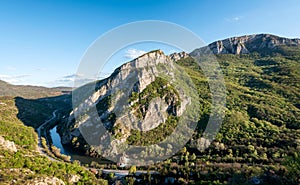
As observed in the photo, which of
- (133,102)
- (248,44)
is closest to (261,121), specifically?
(133,102)

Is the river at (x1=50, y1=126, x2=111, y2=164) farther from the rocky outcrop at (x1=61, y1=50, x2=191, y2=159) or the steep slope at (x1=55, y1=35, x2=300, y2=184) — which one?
the rocky outcrop at (x1=61, y1=50, x2=191, y2=159)

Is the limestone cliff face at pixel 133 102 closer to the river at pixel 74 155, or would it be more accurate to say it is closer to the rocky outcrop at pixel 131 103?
the rocky outcrop at pixel 131 103

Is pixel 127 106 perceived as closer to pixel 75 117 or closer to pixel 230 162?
pixel 75 117

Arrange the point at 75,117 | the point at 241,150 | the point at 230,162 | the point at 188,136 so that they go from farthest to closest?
1. the point at 75,117
2. the point at 188,136
3. the point at 241,150
4. the point at 230,162

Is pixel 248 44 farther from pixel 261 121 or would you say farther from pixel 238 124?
pixel 238 124

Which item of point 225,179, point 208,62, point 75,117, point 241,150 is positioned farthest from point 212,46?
point 225,179

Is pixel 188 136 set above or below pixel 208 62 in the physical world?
below
